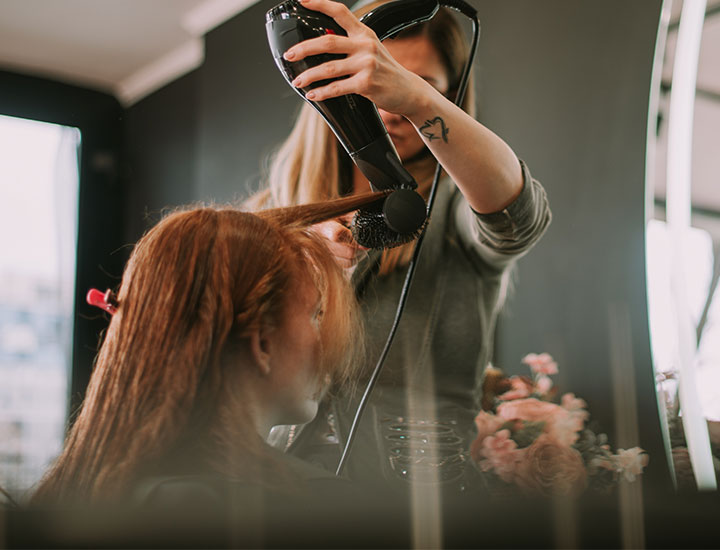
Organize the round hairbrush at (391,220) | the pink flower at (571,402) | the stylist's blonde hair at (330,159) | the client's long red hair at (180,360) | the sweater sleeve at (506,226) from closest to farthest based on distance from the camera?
1. the client's long red hair at (180,360)
2. the round hairbrush at (391,220)
3. the sweater sleeve at (506,226)
4. the stylist's blonde hair at (330,159)
5. the pink flower at (571,402)

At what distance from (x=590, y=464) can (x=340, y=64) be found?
61cm

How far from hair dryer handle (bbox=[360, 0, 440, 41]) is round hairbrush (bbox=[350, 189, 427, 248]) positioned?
174 millimetres

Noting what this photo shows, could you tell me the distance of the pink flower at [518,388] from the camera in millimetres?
913

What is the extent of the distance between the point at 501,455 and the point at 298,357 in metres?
0.33

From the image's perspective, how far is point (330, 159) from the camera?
85 centimetres

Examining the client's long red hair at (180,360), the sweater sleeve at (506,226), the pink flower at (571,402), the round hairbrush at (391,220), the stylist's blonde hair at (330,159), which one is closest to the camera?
the client's long red hair at (180,360)

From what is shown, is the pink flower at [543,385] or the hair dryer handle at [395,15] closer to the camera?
the hair dryer handle at [395,15]

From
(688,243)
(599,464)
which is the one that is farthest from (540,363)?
(688,243)

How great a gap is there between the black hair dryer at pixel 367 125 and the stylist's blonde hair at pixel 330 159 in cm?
17

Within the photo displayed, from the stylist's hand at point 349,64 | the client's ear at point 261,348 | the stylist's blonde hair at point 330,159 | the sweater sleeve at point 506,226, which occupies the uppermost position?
the stylist's blonde hair at point 330,159

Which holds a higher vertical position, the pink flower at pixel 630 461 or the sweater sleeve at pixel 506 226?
the sweater sleeve at pixel 506 226

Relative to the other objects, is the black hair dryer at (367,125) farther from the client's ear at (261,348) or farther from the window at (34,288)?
the window at (34,288)

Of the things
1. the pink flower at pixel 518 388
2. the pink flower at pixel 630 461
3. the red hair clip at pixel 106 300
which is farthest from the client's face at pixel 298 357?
the pink flower at pixel 630 461

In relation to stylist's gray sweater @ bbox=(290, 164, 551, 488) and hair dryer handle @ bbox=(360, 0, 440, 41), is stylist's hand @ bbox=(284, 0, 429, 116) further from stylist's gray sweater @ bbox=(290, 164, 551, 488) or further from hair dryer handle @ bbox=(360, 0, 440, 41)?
stylist's gray sweater @ bbox=(290, 164, 551, 488)
